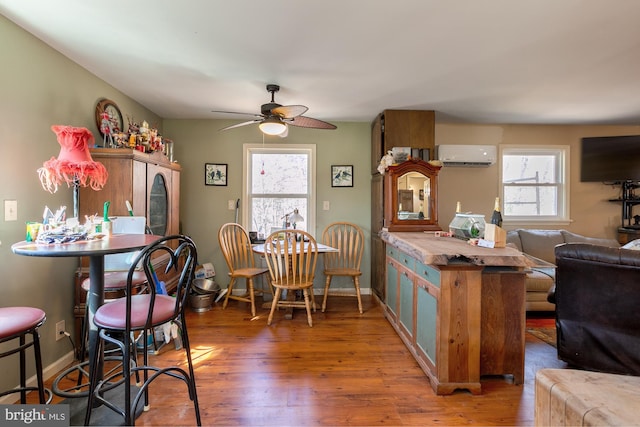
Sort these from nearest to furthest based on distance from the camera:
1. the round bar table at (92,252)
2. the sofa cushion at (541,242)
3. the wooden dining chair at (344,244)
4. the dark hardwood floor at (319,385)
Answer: the round bar table at (92,252)
the dark hardwood floor at (319,385)
the sofa cushion at (541,242)
the wooden dining chair at (344,244)

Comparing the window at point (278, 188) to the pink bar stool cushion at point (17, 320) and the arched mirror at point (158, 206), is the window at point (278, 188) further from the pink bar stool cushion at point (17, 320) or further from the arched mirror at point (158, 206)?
the pink bar stool cushion at point (17, 320)

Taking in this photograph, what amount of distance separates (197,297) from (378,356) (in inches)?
80.0

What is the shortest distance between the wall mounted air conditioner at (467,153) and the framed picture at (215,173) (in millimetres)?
2771

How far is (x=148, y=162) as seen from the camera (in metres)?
2.68

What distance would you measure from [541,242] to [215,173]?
13.5 feet

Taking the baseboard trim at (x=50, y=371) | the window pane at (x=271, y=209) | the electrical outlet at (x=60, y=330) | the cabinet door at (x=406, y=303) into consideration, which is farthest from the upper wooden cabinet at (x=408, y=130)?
the baseboard trim at (x=50, y=371)

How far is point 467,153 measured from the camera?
3908mm

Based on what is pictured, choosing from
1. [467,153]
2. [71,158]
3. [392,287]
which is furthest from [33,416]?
[467,153]

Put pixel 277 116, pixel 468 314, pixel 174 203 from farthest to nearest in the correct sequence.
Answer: pixel 174 203 → pixel 277 116 → pixel 468 314

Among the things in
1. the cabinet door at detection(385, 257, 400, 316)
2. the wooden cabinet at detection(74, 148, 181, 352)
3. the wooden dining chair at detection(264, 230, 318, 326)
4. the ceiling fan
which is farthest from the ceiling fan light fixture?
the cabinet door at detection(385, 257, 400, 316)

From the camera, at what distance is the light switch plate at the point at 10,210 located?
1802 millimetres

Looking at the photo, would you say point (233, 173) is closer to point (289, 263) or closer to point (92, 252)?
point (289, 263)

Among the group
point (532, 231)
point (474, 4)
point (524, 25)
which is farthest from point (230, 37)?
point (532, 231)

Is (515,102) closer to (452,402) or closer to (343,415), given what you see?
(452,402)
